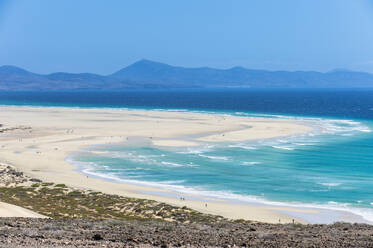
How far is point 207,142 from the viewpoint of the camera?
5306cm

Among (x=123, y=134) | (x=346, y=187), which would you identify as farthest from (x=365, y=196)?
(x=123, y=134)

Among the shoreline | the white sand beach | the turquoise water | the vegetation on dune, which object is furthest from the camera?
the turquoise water

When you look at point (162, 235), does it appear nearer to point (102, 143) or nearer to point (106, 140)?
point (102, 143)

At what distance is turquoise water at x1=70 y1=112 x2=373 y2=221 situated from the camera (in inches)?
1109

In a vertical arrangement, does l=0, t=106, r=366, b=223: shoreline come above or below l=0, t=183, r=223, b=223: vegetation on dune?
above

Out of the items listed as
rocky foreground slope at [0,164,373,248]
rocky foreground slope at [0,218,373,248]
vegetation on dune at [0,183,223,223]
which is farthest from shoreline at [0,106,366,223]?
rocky foreground slope at [0,218,373,248]

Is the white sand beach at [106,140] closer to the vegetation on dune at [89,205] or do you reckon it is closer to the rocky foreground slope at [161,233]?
the vegetation on dune at [89,205]

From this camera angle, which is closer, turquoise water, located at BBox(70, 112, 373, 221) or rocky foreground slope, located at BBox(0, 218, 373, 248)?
rocky foreground slope, located at BBox(0, 218, 373, 248)

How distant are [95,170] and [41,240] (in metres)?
24.1

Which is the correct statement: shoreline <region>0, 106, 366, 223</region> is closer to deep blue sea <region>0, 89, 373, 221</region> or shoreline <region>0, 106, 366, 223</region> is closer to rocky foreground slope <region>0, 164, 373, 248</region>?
deep blue sea <region>0, 89, 373, 221</region>

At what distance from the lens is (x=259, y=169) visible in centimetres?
3612

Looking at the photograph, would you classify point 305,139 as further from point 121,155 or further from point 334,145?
point 121,155

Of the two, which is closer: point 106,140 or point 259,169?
point 259,169

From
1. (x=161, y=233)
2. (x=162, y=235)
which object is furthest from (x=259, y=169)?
(x=162, y=235)
